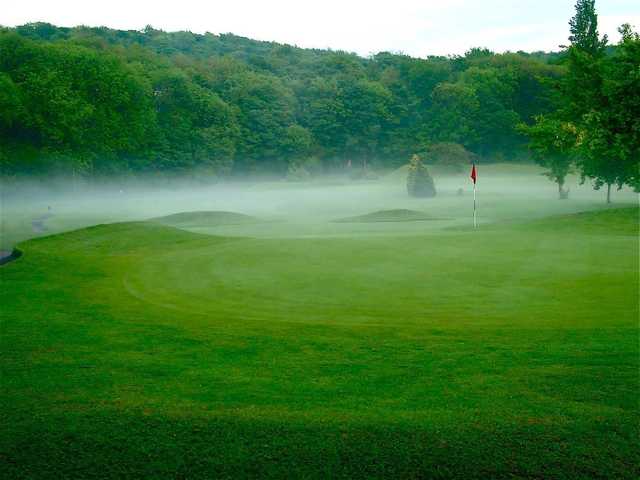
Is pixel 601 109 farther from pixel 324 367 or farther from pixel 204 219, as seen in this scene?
pixel 324 367

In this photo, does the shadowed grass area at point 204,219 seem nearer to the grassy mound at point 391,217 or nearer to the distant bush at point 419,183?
the grassy mound at point 391,217

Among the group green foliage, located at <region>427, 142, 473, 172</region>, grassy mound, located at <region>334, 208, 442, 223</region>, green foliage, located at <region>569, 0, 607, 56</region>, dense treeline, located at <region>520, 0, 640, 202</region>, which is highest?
green foliage, located at <region>569, 0, 607, 56</region>

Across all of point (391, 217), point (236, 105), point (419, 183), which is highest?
point (236, 105)

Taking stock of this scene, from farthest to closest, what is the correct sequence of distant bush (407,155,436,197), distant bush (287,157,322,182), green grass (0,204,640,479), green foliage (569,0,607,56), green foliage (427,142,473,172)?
1. distant bush (287,157,322,182)
2. green foliage (427,142,473,172)
3. distant bush (407,155,436,197)
4. green foliage (569,0,607,56)
5. green grass (0,204,640,479)

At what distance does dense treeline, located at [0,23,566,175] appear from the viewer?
224ft

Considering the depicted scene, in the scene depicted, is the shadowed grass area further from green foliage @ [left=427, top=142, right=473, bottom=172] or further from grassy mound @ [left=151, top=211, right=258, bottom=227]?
green foliage @ [left=427, top=142, right=473, bottom=172]

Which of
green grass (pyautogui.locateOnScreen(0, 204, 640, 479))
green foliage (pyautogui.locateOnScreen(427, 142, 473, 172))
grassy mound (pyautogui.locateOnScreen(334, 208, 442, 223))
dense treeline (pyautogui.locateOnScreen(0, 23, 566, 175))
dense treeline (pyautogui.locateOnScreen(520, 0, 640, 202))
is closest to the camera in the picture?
green grass (pyautogui.locateOnScreen(0, 204, 640, 479))

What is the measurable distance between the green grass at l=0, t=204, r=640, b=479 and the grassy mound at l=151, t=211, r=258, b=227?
28.4 m

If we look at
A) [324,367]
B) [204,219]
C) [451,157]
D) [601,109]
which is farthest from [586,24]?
[324,367]

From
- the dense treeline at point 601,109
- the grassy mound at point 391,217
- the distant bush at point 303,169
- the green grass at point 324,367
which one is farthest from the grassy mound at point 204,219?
the distant bush at point 303,169

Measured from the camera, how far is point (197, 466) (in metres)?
5.30

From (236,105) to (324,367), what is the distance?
3602 inches

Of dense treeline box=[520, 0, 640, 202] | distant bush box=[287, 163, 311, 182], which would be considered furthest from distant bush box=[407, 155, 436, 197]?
distant bush box=[287, 163, 311, 182]

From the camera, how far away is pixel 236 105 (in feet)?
318
